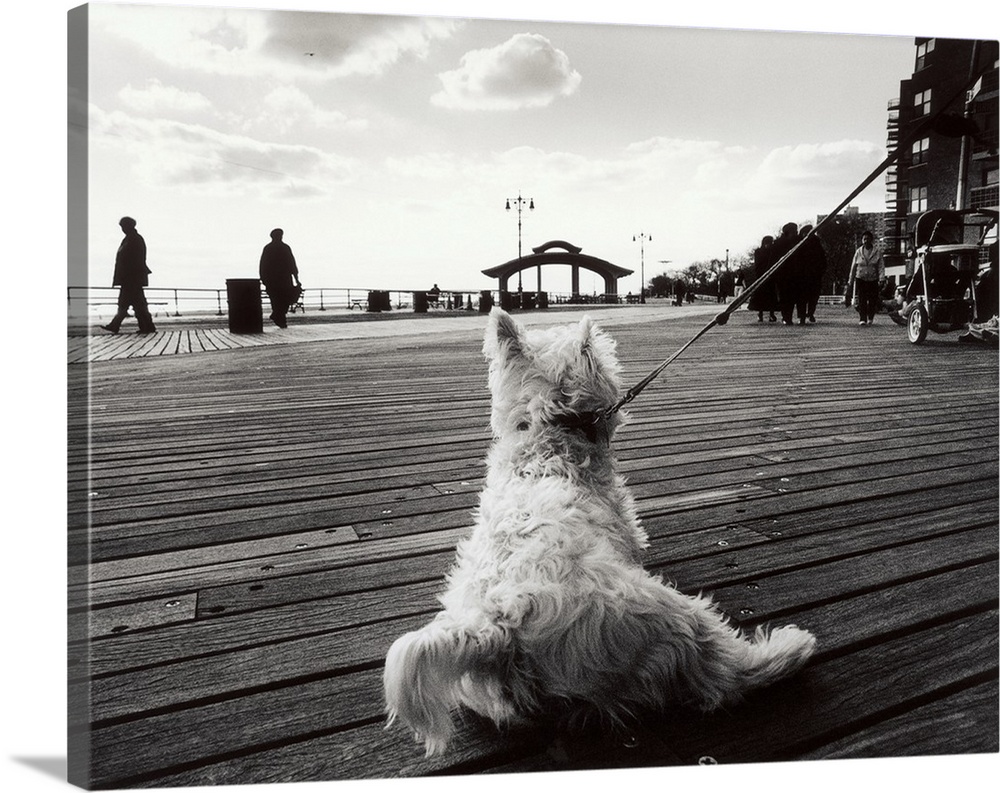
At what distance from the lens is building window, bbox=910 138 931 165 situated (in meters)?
2.76

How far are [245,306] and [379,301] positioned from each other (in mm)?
451

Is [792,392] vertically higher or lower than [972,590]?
A: higher

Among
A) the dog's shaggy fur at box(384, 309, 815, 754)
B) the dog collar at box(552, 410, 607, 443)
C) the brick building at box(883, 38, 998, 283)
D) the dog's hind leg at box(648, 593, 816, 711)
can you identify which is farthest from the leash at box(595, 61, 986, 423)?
the dog's hind leg at box(648, 593, 816, 711)

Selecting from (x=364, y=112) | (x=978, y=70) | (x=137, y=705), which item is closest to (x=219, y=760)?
(x=137, y=705)

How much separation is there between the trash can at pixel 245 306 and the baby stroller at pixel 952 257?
8.41 ft

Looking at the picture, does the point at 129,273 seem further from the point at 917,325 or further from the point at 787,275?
the point at 917,325

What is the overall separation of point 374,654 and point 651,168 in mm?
1893

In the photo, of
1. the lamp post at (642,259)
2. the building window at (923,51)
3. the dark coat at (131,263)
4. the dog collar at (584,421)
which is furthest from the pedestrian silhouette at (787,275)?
the dark coat at (131,263)

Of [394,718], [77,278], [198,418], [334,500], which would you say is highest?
[77,278]

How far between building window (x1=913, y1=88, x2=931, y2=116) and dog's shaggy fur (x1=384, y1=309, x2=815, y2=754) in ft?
6.25

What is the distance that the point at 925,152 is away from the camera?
2.78 m

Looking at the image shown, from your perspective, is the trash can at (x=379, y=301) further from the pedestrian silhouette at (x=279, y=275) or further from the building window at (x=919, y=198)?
the building window at (x=919, y=198)

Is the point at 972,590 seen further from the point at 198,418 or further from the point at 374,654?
the point at 198,418

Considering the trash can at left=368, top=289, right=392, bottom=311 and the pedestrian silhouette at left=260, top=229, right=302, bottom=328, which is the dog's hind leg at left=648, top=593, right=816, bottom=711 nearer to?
the trash can at left=368, top=289, right=392, bottom=311
